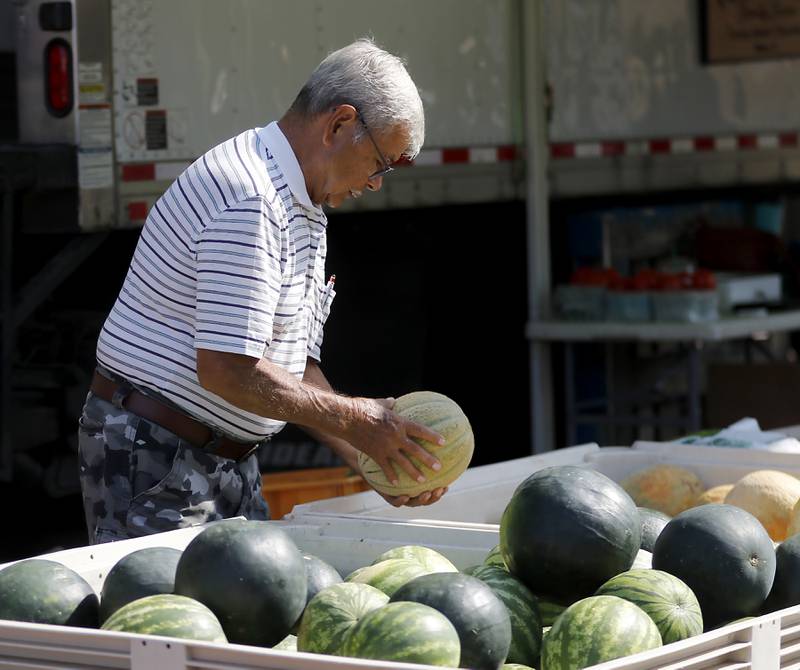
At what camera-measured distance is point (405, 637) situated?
2.04 metres

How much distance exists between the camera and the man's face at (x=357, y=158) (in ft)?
10.2

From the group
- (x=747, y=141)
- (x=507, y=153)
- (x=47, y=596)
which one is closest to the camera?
(x=47, y=596)

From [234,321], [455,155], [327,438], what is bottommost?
[327,438]

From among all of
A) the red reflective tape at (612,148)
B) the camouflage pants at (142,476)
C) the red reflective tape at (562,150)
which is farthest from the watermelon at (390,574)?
the red reflective tape at (612,148)

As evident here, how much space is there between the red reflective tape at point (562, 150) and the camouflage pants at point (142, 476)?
4.67 meters

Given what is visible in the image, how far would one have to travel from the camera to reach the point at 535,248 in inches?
303

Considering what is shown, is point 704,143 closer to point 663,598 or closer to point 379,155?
point 379,155

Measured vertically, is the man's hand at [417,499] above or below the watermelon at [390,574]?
above

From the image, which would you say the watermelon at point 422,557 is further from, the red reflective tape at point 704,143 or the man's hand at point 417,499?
the red reflective tape at point 704,143

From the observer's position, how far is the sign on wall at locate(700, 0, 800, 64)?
8617 mm

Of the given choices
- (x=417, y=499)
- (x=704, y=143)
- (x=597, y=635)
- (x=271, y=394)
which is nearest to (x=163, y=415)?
(x=271, y=394)

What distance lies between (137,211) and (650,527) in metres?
2.96

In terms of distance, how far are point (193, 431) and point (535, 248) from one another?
184 inches

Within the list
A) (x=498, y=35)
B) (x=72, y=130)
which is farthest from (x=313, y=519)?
(x=498, y=35)
